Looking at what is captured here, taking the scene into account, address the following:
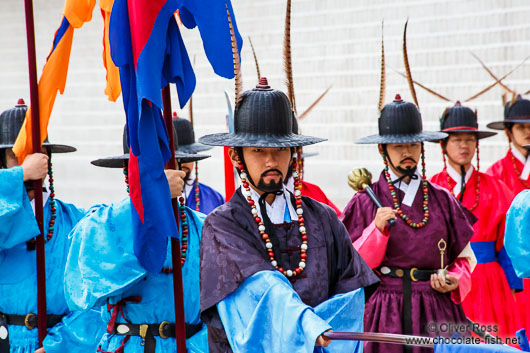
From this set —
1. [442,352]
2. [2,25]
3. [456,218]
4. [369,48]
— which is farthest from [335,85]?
[442,352]

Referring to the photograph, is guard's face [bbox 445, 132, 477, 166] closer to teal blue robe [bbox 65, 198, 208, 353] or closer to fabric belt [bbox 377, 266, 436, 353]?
fabric belt [bbox 377, 266, 436, 353]

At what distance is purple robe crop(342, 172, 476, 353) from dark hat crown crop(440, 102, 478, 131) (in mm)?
1324

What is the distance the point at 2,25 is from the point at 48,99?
744cm

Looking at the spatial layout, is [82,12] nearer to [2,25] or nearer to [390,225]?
[390,225]

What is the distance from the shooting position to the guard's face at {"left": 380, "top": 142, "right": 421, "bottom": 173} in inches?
162

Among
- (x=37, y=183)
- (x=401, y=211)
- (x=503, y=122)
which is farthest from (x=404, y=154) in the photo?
(x=503, y=122)

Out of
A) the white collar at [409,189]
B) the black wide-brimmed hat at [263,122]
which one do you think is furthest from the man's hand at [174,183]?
the white collar at [409,189]

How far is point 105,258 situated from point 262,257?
0.66m

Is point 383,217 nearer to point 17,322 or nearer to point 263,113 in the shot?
point 263,113

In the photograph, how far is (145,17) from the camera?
105 inches

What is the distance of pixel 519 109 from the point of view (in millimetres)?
5957

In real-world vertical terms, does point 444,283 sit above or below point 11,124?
below

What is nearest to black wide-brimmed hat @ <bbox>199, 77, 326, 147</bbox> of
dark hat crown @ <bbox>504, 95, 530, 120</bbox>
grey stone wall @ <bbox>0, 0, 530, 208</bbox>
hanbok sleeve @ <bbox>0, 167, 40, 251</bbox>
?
hanbok sleeve @ <bbox>0, 167, 40, 251</bbox>

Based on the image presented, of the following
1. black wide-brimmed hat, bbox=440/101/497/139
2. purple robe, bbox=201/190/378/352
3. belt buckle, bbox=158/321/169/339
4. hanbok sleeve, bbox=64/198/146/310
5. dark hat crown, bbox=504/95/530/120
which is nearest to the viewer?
purple robe, bbox=201/190/378/352
